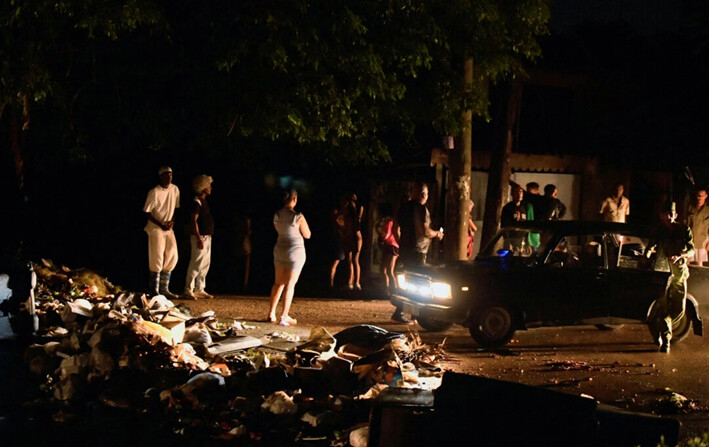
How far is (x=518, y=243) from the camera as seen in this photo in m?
11.0

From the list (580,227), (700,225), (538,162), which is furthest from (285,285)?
(538,162)

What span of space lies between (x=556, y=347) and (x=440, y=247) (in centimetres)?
677

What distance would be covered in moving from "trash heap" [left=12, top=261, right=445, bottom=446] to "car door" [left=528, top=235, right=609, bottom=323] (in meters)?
1.84

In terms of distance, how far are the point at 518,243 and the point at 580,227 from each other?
834 mm

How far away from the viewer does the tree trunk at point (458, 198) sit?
13.7m

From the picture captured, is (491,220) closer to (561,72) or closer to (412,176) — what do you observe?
(412,176)

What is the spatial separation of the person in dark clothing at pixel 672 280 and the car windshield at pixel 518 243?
1.56m

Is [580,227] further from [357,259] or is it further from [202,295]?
[202,295]

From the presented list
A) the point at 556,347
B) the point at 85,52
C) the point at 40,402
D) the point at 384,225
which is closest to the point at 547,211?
the point at 384,225

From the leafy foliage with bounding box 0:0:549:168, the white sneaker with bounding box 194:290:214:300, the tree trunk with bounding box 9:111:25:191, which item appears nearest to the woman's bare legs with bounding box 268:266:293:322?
the white sneaker with bounding box 194:290:214:300

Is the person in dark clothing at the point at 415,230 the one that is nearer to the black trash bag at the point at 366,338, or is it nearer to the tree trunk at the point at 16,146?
the black trash bag at the point at 366,338

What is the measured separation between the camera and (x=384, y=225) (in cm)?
1492

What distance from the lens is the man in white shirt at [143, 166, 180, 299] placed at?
1245cm

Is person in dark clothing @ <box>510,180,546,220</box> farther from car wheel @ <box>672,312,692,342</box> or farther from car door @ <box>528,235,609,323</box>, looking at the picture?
car door @ <box>528,235,609,323</box>
